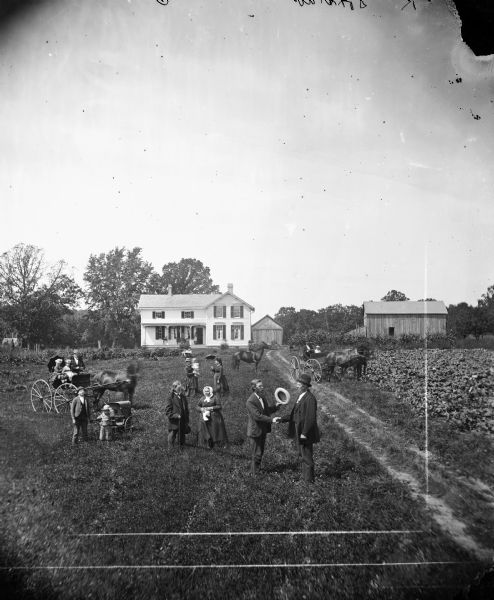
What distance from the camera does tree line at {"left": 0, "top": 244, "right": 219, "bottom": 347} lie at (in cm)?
476

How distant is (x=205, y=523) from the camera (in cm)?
371

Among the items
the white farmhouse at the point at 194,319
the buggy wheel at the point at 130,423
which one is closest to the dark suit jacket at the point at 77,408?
the buggy wheel at the point at 130,423

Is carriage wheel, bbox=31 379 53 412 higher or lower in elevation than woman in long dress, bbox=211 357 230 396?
lower

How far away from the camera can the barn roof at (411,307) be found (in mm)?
4355

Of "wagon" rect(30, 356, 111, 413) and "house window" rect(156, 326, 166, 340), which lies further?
"wagon" rect(30, 356, 111, 413)

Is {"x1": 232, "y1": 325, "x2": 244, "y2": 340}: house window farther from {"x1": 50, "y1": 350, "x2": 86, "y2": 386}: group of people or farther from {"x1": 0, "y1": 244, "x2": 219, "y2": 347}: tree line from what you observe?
{"x1": 50, "y1": 350, "x2": 86, "y2": 386}: group of people

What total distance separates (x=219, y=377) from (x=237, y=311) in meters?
1.10

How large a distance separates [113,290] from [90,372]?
141 centimetres

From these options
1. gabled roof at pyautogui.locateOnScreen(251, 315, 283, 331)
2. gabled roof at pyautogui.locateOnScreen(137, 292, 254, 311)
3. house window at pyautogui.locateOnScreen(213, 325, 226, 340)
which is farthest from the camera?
house window at pyautogui.locateOnScreen(213, 325, 226, 340)

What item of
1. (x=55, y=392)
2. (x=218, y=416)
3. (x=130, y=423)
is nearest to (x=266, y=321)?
(x=218, y=416)

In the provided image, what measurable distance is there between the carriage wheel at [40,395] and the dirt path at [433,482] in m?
3.26

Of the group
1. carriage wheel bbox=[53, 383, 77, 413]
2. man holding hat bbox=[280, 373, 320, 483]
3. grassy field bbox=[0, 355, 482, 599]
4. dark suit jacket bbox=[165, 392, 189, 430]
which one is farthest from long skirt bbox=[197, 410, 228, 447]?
carriage wheel bbox=[53, 383, 77, 413]

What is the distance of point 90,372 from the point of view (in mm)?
5414

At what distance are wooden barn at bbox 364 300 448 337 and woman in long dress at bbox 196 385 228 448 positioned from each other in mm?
2524
